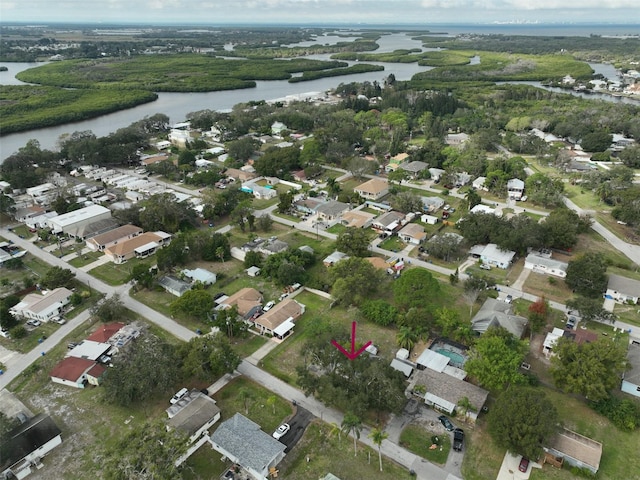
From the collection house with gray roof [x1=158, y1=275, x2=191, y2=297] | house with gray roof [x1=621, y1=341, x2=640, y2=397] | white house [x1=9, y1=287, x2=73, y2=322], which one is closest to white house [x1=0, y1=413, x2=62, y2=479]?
white house [x1=9, y1=287, x2=73, y2=322]

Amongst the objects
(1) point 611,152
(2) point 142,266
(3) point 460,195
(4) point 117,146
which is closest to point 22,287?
(2) point 142,266

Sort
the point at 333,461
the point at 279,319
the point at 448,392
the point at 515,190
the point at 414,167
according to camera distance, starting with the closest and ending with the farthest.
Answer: the point at 333,461 → the point at 448,392 → the point at 279,319 → the point at 515,190 → the point at 414,167

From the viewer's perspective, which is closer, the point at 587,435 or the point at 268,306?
the point at 587,435

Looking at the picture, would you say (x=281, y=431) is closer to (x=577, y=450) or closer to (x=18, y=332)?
(x=577, y=450)

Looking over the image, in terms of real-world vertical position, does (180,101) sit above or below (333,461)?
below

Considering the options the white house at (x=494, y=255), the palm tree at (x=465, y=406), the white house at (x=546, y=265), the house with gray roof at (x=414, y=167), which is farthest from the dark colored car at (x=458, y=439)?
the house with gray roof at (x=414, y=167)

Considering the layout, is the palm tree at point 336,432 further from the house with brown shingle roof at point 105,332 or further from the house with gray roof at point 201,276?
the house with gray roof at point 201,276

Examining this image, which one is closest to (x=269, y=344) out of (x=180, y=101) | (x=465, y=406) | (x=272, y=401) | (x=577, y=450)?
(x=272, y=401)
